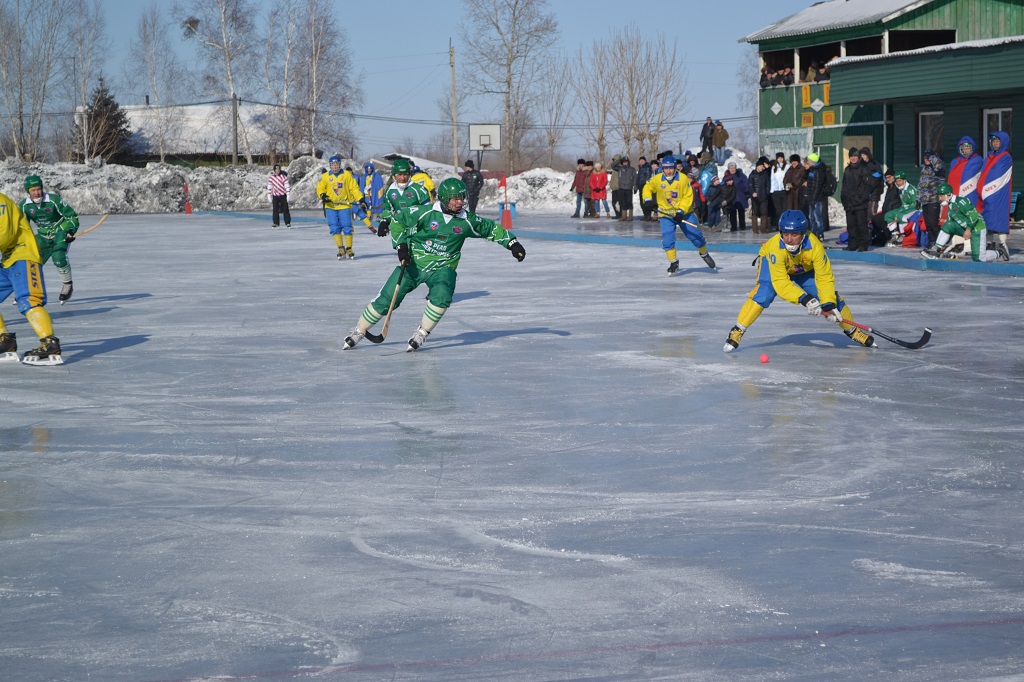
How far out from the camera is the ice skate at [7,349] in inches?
426

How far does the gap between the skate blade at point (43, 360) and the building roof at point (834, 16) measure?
26012 mm

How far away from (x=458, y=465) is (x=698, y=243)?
39.3ft

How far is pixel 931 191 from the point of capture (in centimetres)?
1941

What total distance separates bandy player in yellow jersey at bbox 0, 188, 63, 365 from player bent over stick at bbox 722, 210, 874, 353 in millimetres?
5651

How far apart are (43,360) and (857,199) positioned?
44.2 ft

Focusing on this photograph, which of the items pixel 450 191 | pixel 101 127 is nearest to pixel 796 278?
pixel 450 191

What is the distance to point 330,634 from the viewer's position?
4.22 meters

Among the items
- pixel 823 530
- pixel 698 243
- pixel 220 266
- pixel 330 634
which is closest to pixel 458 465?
pixel 823 530

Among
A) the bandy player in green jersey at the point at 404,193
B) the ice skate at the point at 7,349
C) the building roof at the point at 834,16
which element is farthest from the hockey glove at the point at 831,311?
the building roof at the point at 834,16

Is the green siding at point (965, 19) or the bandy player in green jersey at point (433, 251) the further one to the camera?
the green siding at point (965, 19)

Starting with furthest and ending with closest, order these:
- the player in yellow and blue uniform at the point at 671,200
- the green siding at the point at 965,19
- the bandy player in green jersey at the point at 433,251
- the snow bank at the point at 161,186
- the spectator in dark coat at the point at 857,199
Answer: the snow bank at the point at 161,186
the green siding at the point at 965,19
the spectator in dark coat at the point at 857,199
the player in yellow and blue uniform at the point at 671,200
the bandy player in green jersey at the point at 433,251

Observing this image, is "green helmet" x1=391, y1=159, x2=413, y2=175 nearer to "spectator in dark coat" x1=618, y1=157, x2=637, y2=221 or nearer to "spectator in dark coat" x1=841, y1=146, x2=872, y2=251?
"spectator in dark coat" x1=841, y1=146, x2=872, y2=251

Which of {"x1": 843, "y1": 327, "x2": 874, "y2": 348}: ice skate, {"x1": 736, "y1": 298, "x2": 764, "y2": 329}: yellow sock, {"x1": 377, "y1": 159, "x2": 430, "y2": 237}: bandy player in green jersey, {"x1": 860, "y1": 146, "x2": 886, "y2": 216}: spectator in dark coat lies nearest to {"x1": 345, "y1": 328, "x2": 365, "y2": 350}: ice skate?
{"x1": 736, "y1": 298, "x2": 764, "y2": 329}: yellow sock

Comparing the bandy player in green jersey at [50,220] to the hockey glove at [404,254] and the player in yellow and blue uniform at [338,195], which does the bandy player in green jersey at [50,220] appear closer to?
the hockey glove at [404,254]
